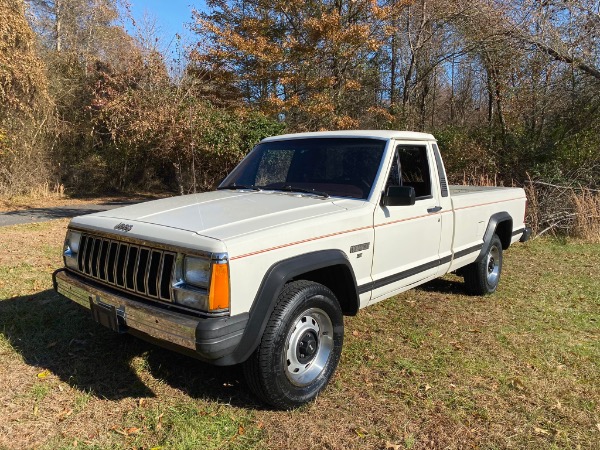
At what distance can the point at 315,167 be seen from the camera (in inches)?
167

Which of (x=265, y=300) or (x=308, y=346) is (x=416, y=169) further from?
(x=265, y=300)

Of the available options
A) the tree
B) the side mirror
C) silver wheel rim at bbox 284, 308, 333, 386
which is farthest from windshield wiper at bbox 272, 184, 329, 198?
the tree

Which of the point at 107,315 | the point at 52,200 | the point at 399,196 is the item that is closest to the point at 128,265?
the point at 107,315

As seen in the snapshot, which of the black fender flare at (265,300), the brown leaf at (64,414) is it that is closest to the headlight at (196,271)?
the black fender flare at (265,300)

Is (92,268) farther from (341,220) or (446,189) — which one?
(446,189)

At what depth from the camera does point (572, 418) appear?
3.16m

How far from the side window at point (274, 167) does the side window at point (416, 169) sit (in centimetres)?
104

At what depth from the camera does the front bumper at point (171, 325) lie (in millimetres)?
2602

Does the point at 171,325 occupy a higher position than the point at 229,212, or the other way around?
the point at 229,212

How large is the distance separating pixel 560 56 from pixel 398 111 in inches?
227

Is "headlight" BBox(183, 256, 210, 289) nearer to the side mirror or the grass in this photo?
the grass

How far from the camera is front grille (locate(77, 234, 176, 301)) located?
2865 mm

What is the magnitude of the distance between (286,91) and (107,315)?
47.8ft

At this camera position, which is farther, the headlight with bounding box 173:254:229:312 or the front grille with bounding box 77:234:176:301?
the front grille with bounding box 77:234:176:301
